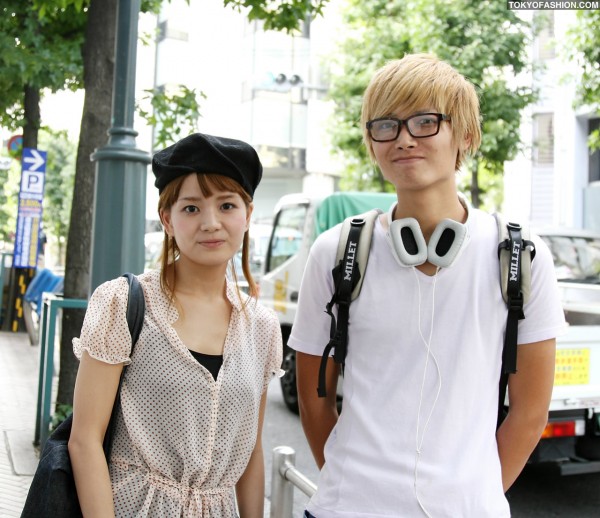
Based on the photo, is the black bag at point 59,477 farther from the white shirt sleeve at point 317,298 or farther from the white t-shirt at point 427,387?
the white t-shirt at point 427,387

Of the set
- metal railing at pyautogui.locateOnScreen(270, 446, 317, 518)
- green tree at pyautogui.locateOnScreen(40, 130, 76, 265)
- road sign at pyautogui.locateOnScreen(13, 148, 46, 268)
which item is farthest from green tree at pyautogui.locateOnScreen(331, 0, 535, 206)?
green tree at pyautogui.locateOnScreen(40, 130, 76, 265)

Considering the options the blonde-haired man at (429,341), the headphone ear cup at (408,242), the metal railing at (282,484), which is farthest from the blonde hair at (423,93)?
the metal railing at (282,484)

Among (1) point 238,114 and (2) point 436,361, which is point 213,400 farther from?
(1) point 238,114

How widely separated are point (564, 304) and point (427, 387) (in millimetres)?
4272

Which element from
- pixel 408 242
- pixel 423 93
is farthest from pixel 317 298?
pixel 423 93

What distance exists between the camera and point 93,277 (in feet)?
13.8

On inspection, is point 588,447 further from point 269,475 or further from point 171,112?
point 171,112

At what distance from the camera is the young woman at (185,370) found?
176cm

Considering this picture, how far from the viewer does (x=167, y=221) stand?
6.59 ft

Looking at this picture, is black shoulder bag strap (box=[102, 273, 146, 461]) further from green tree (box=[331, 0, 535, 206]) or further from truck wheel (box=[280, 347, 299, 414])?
green tree (box=[331, 0, 535, 206])

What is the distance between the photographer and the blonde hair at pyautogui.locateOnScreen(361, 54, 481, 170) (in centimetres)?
181

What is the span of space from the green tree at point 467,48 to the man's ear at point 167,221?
14.0m

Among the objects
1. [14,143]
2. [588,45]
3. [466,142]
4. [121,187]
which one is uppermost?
[588,45]

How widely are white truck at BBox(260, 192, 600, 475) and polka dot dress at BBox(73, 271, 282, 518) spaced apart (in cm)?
36
